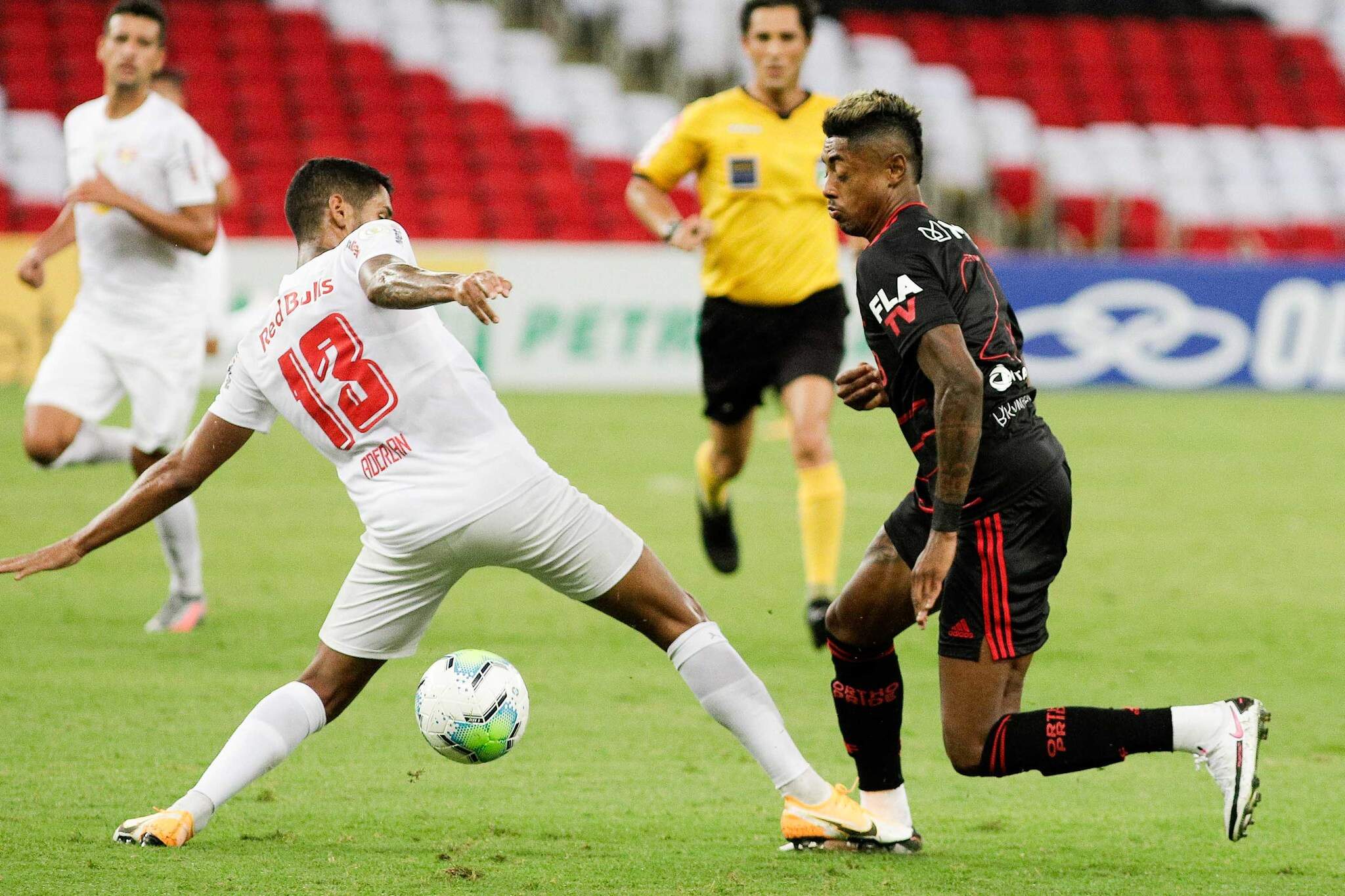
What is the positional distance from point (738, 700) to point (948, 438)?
3.31 feet

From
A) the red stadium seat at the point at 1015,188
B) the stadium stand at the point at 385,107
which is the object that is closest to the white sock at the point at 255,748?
the stadium stand at the point at 385,107

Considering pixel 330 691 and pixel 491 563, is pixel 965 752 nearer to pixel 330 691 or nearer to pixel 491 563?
pixel 491 563

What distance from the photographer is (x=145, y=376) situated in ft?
25.2

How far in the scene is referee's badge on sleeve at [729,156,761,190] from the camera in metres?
8.19

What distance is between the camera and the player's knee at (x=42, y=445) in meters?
7.41

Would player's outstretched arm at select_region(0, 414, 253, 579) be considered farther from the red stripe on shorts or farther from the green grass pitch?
the red stripe on shorts

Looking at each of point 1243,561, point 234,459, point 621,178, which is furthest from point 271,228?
point 1243,561

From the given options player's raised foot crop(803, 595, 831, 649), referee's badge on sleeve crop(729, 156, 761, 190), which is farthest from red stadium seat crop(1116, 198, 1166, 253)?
player's raised foot crop(803, 595, 831, 649)

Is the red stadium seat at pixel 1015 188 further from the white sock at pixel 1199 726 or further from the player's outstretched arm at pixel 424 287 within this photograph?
the player's outstretched arm at pixel 424 287

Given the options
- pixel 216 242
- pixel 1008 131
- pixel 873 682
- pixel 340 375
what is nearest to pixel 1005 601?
pixel 873 682

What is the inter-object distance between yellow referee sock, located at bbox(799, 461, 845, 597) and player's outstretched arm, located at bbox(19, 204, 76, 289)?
3471 millimetres

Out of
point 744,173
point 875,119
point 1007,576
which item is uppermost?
point 875,119

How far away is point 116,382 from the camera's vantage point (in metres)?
7.76

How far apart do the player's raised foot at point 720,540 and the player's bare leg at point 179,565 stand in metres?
2.55
